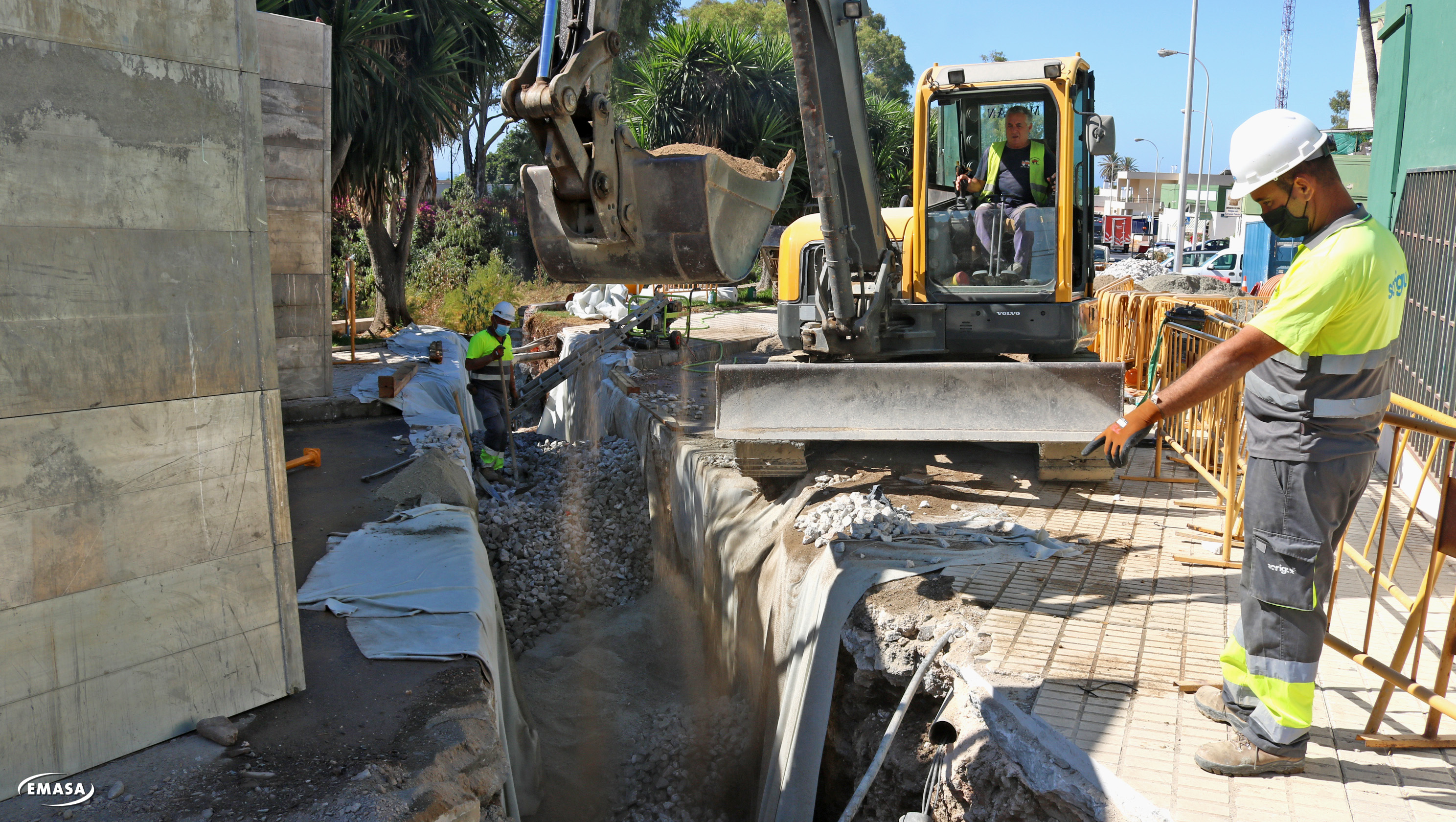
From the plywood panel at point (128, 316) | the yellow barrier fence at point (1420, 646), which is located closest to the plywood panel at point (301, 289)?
the plywood panel at point (128, 316)

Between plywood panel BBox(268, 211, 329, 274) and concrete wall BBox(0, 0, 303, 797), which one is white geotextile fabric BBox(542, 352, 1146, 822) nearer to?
concrete wall BBox(0, 0, 303, 797)

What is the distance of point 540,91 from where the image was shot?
14.7 ft

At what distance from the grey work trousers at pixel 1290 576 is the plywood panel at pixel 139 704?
4064 millimetres

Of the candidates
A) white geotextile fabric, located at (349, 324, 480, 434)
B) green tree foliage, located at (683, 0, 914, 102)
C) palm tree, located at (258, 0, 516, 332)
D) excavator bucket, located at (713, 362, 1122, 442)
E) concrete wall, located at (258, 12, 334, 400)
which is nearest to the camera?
excavator bucket, located at (713, 362, 1122, 442)

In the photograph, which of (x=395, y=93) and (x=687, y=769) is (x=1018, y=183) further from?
(x=395, y=93)

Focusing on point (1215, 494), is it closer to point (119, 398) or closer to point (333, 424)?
point (119, 398)

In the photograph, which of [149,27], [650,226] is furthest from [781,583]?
[149,27]

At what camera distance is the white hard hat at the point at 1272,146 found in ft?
9.61

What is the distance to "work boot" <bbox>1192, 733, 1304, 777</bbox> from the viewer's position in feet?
10.2

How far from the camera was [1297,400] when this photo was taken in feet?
9.70

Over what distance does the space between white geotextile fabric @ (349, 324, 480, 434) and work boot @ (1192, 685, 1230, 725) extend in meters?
7.49

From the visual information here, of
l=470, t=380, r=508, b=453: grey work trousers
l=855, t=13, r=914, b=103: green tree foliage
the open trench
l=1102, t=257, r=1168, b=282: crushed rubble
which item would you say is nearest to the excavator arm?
the open trench

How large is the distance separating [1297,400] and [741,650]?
13.6 feet

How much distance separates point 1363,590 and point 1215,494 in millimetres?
2056
